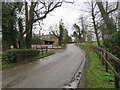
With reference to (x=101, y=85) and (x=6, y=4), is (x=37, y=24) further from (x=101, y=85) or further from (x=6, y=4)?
(x=101, y=85)

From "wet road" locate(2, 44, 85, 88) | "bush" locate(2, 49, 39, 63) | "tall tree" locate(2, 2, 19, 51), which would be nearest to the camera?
"wet road" locate(2, 44, 85, 88)

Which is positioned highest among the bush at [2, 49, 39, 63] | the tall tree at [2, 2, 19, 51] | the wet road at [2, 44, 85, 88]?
the tall tree at [2, 2, 19, 51]

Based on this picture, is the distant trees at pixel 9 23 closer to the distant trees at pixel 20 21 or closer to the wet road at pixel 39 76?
the distant trees at pixel 20 21

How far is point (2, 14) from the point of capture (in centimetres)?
786

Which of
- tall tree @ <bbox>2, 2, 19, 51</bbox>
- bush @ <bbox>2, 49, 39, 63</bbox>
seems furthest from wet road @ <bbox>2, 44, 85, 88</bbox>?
tall tree @ <bbox>2, 2, 19, 51</bbox>

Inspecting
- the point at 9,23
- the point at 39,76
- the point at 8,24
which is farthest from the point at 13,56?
the point at 9,23

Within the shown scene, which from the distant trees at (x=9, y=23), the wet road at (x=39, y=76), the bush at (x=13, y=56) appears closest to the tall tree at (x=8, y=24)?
the distant trees at (x=9, y=23)

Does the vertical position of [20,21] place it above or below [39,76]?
above

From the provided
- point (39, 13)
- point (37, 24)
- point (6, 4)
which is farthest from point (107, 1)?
point (6, 4)

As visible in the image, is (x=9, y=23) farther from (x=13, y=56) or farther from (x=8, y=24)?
(x=13, y=56)

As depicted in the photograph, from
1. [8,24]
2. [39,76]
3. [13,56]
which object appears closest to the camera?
[39,76]

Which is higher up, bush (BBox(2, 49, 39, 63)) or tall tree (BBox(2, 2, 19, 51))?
tall tree (BBox(2, 2, 19, 51))

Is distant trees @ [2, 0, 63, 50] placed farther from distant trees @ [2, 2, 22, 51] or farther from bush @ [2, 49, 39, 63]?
bush @ [2, 49, 39, 63]

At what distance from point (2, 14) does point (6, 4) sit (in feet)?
4.23
